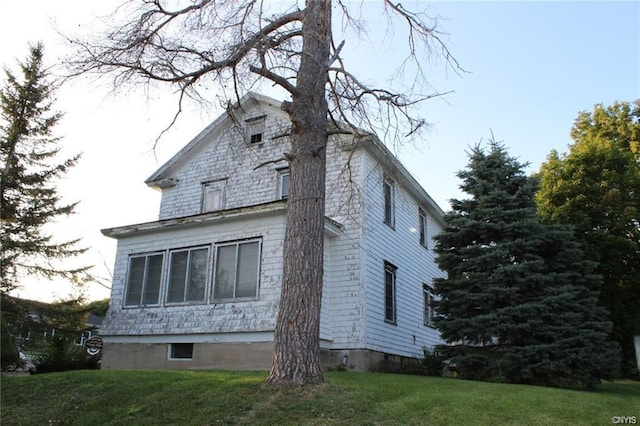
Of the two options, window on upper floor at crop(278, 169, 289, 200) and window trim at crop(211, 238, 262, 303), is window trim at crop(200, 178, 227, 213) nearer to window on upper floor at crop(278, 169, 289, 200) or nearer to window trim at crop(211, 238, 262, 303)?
window on upper floor at crop(278, 169, 289, 200)

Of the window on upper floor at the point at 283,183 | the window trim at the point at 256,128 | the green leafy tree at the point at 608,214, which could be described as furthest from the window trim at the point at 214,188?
the green leafy tree at the point at 608,214

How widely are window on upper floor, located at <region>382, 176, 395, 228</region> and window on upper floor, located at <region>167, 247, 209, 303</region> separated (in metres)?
5.57

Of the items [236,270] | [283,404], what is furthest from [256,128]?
[283,404]

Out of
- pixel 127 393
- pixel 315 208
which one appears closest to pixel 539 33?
pixel 315 208

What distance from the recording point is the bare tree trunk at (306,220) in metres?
7.36

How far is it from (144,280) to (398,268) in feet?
24.8

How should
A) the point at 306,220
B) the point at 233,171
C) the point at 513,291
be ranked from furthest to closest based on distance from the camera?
the point at 233,171
the point at 513,291
the point at 306,220

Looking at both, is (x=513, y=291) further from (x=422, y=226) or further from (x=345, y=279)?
(x=422, y=226)

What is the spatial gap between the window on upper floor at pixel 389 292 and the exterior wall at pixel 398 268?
187mm

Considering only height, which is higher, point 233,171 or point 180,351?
point 233,171

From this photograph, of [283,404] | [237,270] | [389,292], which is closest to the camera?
Answer: [283,404]

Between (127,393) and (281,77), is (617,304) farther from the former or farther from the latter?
(127,393)

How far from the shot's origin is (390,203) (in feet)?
53.4

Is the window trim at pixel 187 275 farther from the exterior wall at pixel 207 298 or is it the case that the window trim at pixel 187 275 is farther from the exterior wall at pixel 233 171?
the exterior wall at pixel 233 171
